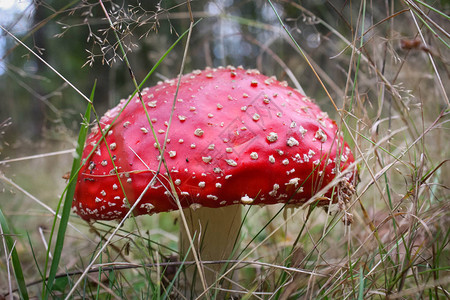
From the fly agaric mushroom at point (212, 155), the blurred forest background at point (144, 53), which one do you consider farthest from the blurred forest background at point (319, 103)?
the fly agaric mushroom at point (212, 155)

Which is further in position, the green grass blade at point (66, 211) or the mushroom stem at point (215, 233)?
the mushroom stem at point (215, 233)

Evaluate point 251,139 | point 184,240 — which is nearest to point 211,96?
point 251,139

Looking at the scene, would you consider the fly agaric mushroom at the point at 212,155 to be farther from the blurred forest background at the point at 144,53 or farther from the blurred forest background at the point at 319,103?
the blurred forest background at the point at 144,53

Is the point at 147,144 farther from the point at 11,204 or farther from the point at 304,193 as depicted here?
the point at 11,204

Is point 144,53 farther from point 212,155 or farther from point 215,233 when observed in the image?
point 212,155

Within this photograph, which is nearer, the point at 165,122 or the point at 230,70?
the point at 165,122

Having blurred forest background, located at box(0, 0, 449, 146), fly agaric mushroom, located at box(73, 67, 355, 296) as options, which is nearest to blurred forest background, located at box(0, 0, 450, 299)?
blurred forest background, located at box(0, 0, 449, 146)

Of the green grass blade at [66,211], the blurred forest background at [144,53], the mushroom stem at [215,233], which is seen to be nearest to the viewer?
the green grass blade at [66,211]
